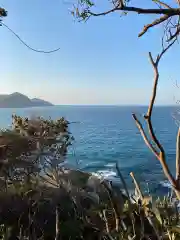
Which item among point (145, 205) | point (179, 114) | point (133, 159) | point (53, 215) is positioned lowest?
point (133, 159)

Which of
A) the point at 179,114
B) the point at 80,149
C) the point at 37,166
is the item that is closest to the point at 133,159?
the point at 80,149

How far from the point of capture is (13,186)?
204 inches

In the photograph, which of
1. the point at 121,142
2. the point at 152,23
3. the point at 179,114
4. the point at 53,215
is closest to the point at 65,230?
the point at 53,215

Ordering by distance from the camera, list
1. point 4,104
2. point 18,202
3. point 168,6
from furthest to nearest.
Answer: point 4,104
point 18,202
point 168,6

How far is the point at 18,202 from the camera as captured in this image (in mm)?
4668

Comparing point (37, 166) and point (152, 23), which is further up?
point (152, 23)

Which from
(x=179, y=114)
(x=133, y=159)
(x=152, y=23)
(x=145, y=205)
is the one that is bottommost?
(x=133, y=159)

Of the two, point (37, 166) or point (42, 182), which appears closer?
point (42, 182)

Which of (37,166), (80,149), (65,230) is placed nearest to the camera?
(65,230)

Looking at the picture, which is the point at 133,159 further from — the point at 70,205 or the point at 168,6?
the point at 168,6

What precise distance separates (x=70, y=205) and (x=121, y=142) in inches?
1505

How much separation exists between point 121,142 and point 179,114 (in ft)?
135

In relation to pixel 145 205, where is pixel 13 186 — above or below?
below

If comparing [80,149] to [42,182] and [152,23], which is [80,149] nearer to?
[42,182]
